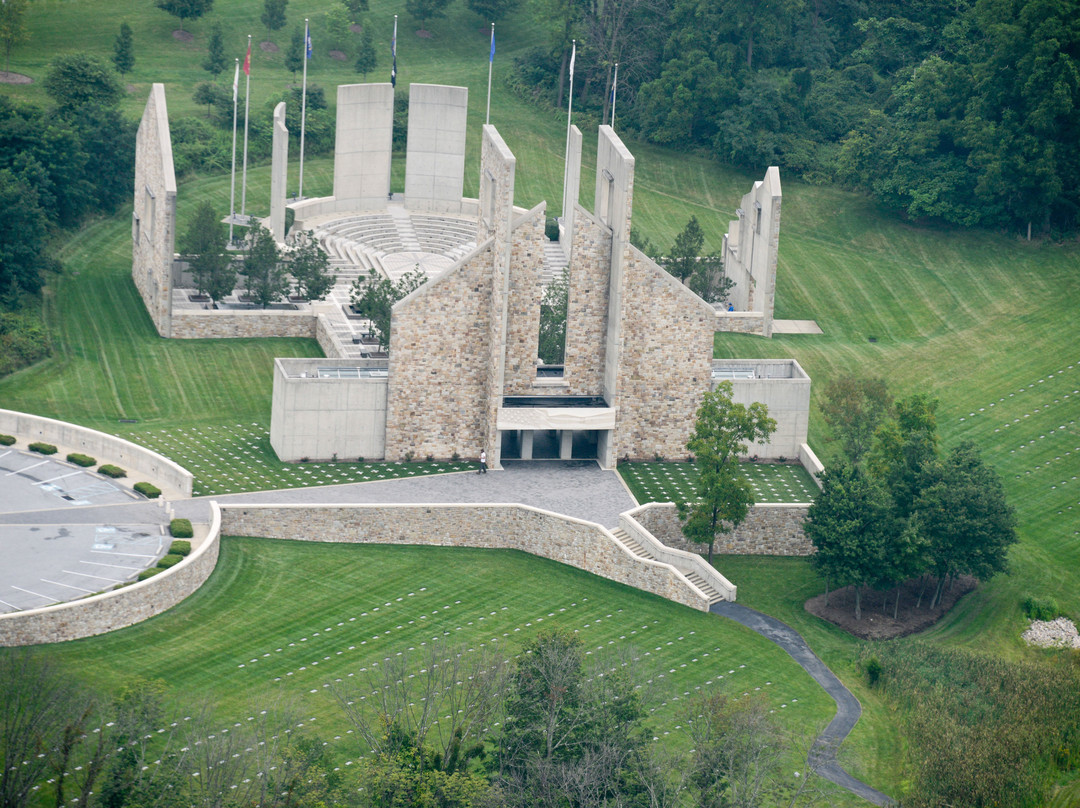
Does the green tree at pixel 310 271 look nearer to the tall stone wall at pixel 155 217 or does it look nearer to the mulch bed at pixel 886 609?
the tall stone wall at pixel 155 217

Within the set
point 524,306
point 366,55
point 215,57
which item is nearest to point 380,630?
point 524,306

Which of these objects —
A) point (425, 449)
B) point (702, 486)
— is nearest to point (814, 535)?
point (702, 486)

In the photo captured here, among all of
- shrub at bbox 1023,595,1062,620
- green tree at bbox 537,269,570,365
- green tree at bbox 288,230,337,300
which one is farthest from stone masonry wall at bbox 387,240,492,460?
shrub at bbox 1023,595,1062,620

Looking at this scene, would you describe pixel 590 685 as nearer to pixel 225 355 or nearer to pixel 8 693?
pixel 8 693

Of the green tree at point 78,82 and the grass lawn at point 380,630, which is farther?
the green tree at point 78,82

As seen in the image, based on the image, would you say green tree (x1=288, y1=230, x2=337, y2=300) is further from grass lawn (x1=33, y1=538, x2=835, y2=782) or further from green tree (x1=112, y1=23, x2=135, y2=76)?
green tree (x1=112, y1=23, x2=135, y2=76)

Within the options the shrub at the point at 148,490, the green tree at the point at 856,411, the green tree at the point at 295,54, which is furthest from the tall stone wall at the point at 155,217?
the green tree at the point at 856,411
